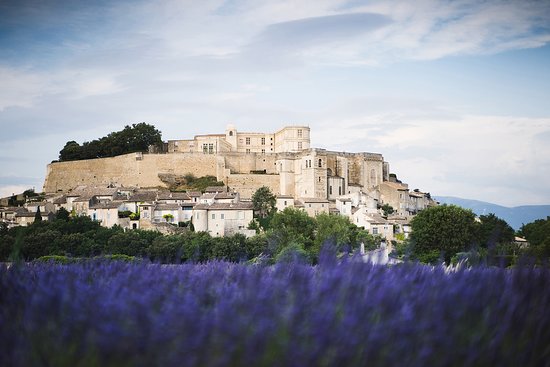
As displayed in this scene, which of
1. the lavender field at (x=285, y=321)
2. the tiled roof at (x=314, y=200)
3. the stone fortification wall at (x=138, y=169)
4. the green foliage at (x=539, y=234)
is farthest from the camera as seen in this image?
the stone fortification wall at (x=138, y=169)

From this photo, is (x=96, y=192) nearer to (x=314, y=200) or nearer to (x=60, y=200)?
(x=60, y=200)

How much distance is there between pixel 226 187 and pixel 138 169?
11.6m

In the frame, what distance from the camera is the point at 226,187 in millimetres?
59719

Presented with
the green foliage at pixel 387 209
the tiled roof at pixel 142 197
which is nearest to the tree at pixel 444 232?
the green foliage at pixel 387 209

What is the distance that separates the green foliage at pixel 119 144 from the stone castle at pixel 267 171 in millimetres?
3209

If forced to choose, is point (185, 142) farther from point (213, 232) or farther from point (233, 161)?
point (213, 232)

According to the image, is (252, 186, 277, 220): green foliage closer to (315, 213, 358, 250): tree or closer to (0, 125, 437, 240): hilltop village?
(0, 125, 437, 240): hilltop village

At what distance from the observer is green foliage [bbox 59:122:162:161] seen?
7169 cm

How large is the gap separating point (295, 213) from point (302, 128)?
2792 centimetres

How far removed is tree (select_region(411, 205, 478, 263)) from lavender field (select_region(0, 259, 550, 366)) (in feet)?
105

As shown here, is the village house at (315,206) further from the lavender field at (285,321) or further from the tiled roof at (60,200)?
the lavender field at (285,321)

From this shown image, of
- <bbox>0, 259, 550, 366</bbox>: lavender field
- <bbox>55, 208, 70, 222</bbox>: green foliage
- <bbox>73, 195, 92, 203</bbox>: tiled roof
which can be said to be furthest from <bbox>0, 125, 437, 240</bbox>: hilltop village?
<bbox>0, 259, 550, 366</bbox>: lavender field

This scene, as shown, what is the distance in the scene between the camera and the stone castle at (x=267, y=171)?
61.3 m

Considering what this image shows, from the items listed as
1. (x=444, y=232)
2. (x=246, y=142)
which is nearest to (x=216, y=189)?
(x=246, y=142)
